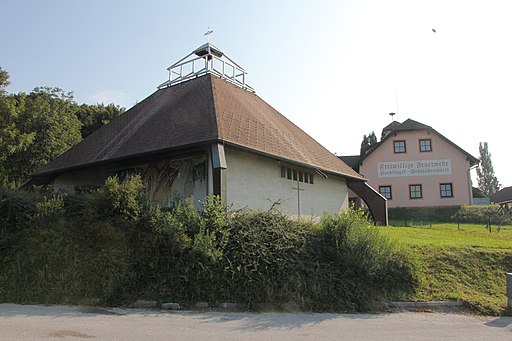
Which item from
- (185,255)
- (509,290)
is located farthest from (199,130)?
(509,290)

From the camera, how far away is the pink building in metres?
36.5

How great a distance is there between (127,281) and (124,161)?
24.9 ft

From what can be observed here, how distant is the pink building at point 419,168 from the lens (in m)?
36.5

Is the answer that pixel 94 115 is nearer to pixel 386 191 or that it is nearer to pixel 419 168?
pixel 386 191

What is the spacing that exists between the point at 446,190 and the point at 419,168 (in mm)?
2877

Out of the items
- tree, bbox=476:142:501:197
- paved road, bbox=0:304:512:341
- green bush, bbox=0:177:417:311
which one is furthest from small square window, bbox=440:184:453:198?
tree, bbox=476:142:501:197

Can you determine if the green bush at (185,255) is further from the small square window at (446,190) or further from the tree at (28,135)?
the small square window at (446,190)

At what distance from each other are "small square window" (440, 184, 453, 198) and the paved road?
29.1 metres

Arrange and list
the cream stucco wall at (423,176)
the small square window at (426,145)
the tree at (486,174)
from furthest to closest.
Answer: the tree at (486,174) < the small square window at (426,145) < the cream stucco wall at (423,176)

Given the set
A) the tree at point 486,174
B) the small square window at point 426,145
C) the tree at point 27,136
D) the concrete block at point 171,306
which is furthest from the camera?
the tree at point 486,174

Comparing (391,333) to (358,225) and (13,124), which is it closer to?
(358,225)

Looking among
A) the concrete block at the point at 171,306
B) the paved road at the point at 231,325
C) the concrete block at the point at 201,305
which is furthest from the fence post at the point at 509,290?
the concrete block at the point at 171,306

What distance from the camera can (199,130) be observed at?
14945 mm

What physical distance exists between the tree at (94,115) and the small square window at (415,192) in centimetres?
2728
